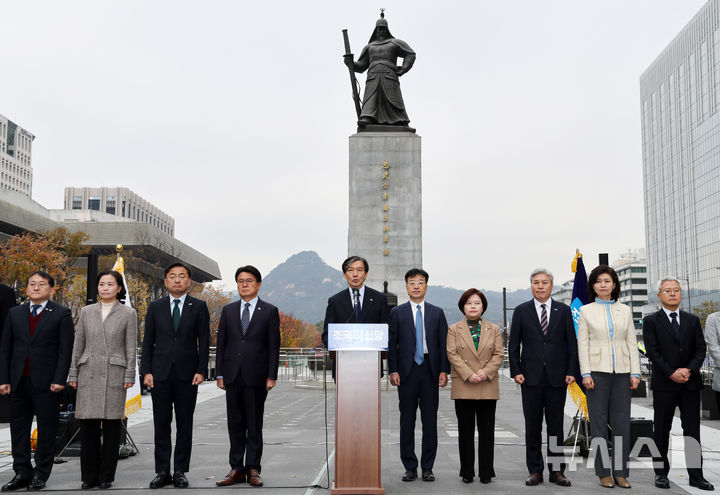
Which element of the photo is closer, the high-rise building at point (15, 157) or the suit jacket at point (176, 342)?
the suit jacket at point (176, 342)

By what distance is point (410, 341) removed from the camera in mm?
6500

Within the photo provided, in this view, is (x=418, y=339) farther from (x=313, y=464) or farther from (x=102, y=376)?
(x=102, y=376)

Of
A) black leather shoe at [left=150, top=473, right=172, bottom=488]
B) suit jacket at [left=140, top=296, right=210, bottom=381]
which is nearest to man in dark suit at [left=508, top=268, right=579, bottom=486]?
suit jacket at [left=140, top=296, right=210, bottom=381]

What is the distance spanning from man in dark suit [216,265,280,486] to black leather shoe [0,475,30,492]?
1732mm

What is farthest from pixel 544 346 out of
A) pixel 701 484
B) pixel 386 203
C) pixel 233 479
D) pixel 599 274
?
pixel 386 203

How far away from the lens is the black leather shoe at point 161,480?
19.9ft

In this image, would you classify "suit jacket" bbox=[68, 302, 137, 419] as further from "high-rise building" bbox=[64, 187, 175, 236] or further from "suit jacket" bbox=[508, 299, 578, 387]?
"high-rise building" bbox=[64, 187, 175, 236]

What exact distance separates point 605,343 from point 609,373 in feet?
0.90

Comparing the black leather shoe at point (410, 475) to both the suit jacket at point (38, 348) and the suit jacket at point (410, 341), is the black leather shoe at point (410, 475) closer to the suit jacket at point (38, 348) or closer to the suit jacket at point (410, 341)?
the suit jacket at point (410, 341)

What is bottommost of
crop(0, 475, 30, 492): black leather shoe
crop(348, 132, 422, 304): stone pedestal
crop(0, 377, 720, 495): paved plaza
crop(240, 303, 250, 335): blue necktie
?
crop(0, 377, 720, 495): paved plaza

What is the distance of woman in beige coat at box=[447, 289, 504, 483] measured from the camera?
20.7 feet

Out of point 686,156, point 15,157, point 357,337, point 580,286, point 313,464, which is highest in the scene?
point 15,157

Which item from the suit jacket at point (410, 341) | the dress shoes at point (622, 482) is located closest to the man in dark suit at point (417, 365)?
the suit jacket at point (410, 341)

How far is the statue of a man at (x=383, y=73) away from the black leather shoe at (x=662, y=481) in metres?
16.1
